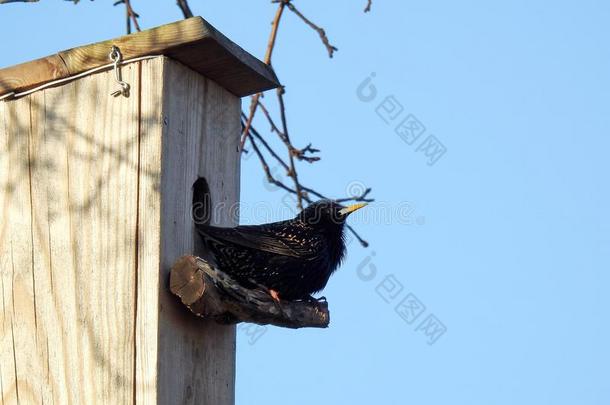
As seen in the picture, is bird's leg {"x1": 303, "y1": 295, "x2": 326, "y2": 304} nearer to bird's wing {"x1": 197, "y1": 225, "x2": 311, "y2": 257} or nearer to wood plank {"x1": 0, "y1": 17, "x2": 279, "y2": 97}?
bird's wing {"x1": 197, "y1": 225, "x2": 311, "y2": 257}

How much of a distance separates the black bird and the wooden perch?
142 millimetres

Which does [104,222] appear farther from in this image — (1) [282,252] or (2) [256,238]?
(1) [282,252]

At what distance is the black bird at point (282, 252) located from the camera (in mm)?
4027

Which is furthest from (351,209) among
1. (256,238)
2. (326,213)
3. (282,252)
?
(256,238)

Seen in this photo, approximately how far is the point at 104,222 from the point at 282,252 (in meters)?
0.93

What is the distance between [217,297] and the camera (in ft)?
→ 11.7

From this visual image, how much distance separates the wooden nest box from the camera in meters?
3.54

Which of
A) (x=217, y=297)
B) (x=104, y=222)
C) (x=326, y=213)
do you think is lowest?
(x=217, y=297)

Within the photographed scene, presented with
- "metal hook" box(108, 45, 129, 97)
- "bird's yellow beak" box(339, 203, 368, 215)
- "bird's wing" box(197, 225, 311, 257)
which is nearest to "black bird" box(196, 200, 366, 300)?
"bird's wing" box(197, 225, 311, 257)

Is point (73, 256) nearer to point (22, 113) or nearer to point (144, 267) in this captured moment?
point (144, 267)

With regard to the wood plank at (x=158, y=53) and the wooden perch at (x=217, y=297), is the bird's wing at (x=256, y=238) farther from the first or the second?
the wood plank at (x=158, y=53)

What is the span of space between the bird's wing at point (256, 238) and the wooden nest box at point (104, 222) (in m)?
0.09

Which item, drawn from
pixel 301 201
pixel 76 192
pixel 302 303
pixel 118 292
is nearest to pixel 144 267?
pixel 118 292

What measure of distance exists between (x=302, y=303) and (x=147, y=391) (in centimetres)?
87
